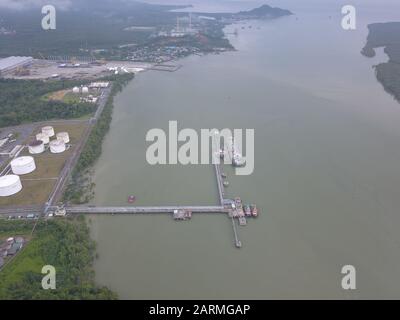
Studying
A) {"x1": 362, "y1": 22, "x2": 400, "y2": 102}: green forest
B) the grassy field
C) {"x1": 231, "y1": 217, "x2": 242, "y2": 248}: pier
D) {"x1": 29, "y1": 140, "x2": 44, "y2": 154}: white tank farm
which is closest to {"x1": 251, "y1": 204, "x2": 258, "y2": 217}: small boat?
{"x1": 231, "y1": 217, "x2": 242, "y2": 248}: pier

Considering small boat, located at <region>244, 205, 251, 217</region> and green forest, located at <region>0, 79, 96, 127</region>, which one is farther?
green forest, located at <region>0, 79, 96, 127</region>

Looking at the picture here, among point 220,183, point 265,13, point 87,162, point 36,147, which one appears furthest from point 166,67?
point 265,13

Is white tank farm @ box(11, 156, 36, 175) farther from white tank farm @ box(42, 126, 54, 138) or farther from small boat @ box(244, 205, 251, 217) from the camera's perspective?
small boat @ box(244, 205, 251, 217)

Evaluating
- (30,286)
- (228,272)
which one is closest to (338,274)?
(228,272)

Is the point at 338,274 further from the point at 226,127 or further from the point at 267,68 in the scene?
the point at 267,68

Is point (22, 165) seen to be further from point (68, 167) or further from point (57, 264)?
point (57, 264)

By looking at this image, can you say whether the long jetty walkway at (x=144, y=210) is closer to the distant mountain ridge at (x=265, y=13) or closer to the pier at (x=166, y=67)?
the pier at (x=166, y=67)
